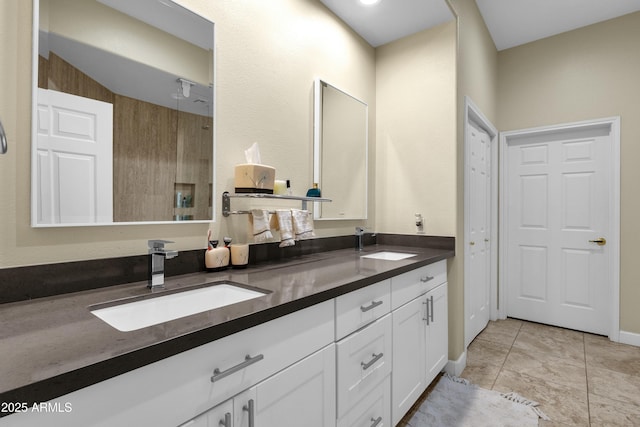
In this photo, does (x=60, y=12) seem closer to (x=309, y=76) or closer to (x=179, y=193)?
(x=179, y=193)

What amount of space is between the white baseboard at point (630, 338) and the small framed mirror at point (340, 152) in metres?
2.58

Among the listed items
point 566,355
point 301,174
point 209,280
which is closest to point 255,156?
point 301,174

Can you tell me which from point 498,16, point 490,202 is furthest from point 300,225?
point 498,16

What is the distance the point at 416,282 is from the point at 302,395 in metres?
1.00

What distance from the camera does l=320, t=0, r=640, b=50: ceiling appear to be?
2178 millimetres

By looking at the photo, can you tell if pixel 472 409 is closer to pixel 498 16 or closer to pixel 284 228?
pixel 284 228

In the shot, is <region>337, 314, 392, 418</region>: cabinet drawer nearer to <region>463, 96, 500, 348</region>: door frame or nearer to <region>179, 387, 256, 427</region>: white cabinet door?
<region>179, 387, 256, 427</region>: white cabinet door

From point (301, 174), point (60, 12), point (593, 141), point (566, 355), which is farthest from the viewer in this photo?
point (593, 141)

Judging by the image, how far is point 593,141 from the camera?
299 cm

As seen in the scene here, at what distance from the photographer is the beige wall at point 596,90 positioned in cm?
276

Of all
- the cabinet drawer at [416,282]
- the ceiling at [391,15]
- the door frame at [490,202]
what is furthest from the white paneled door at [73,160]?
the door frame at [490,202]

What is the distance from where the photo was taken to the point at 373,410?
1417 mm

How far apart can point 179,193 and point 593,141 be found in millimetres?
3651

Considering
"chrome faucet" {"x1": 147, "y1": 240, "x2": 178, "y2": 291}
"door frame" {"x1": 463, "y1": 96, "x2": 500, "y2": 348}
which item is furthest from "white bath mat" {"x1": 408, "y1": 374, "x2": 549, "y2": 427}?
"chrome faucet" {"x1": 147, "y1": 240, "x2": 178, "y2": 291}
